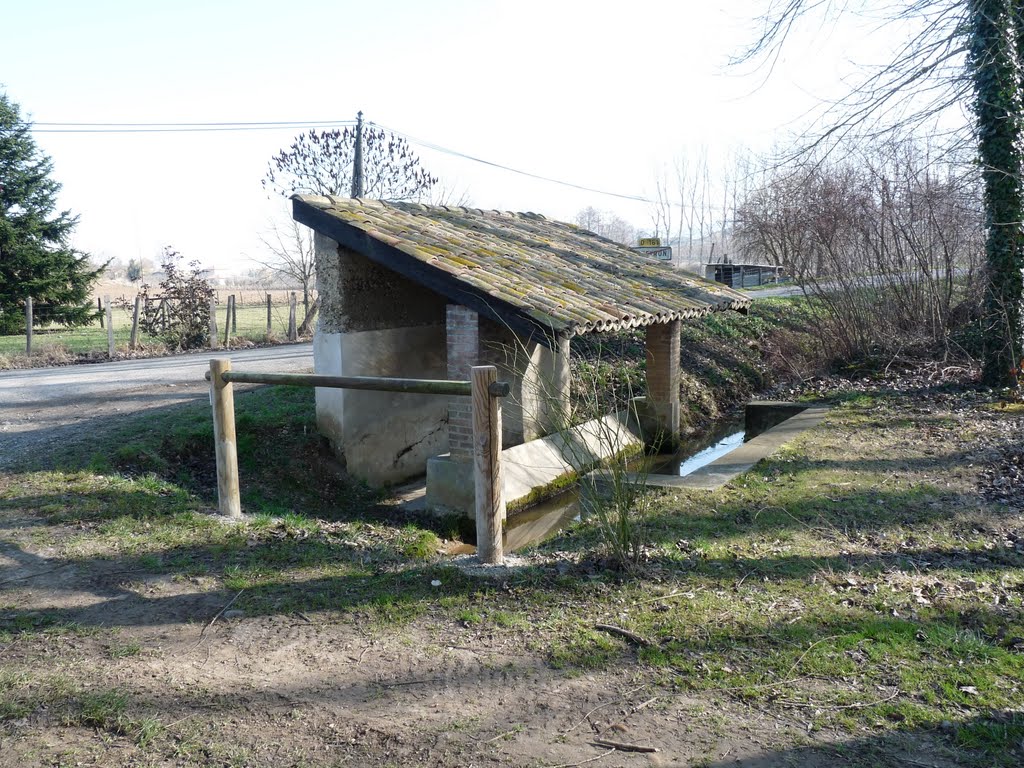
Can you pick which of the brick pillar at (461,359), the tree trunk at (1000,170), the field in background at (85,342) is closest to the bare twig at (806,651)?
the brick pillar at (461,359)

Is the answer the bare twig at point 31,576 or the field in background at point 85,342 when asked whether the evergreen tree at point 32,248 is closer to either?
the field in background at point 85,342

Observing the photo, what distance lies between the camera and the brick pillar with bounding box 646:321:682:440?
1120 cm

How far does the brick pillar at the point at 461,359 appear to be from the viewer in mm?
7734

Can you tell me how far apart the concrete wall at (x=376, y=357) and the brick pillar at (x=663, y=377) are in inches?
132

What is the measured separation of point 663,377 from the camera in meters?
11.3

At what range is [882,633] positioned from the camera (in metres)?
3.83

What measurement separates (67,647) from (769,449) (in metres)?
7.19

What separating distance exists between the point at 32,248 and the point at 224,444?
20907 mm

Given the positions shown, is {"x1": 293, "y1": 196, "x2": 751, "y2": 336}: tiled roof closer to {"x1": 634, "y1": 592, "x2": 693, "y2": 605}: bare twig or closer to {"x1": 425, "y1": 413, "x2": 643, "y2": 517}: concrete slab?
{"x1": 425, "y1": 413, "x2": 643, "y2": 517}: concrete slab

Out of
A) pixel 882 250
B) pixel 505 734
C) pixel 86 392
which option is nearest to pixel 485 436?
pixel 505 734

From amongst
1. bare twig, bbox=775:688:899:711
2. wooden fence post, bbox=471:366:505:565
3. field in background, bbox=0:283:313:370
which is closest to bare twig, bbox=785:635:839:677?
bare twig, bbox=775:688:899:711

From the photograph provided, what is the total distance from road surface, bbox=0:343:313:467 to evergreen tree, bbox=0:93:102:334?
26.1ft

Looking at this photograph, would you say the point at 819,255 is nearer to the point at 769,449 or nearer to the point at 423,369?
the point at 769,449

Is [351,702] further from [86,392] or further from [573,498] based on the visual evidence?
[86,392]
